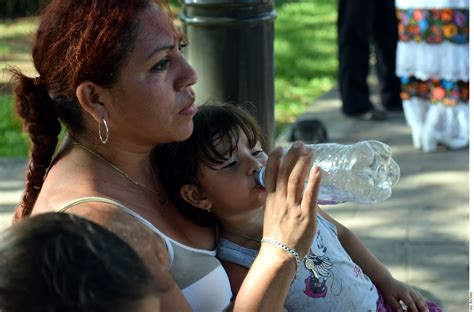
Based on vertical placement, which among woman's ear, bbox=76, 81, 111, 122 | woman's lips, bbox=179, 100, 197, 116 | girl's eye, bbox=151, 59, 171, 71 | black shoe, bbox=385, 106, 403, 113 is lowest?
black shoe, bbox=385, 106, 403, 113

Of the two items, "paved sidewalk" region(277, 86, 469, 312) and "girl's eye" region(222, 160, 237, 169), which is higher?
"girl's eye" region(222, 160, 237, 169)

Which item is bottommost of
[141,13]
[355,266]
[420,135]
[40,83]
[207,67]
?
[420,135]

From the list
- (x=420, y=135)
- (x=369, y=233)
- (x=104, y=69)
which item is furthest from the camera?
(x=420, y=135)

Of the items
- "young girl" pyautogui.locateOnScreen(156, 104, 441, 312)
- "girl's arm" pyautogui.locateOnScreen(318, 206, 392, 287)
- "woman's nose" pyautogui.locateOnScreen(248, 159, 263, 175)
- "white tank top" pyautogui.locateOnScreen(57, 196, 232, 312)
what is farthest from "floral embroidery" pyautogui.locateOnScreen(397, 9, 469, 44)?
"white tank top" pyautogui.locateOnScreen(57, 196, 232, 312)

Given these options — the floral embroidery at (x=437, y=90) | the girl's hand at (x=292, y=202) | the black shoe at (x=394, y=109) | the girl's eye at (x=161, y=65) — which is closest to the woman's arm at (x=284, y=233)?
the girl's hand at (x=292, y=202)

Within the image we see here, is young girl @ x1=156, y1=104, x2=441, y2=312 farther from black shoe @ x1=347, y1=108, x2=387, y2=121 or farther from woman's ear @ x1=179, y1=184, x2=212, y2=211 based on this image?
black shoe @ x1=347, y1=108, x2=387, y2=121

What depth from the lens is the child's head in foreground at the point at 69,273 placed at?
4.35 feet

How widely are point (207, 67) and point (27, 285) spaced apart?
193cm

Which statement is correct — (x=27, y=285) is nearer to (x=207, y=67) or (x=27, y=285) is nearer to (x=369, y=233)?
(x=207, y=67)

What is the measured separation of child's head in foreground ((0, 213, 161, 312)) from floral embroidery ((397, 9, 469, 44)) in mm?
4576

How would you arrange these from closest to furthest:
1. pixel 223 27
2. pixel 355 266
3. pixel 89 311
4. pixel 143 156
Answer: pixel 89 311, pixel 143 156, pixel 355 266, pixel 223 27

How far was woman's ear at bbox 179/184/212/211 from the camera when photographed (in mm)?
2385

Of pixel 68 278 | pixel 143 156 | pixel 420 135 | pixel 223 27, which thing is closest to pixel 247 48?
pixel 223 27

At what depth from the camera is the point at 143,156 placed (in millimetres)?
2387
